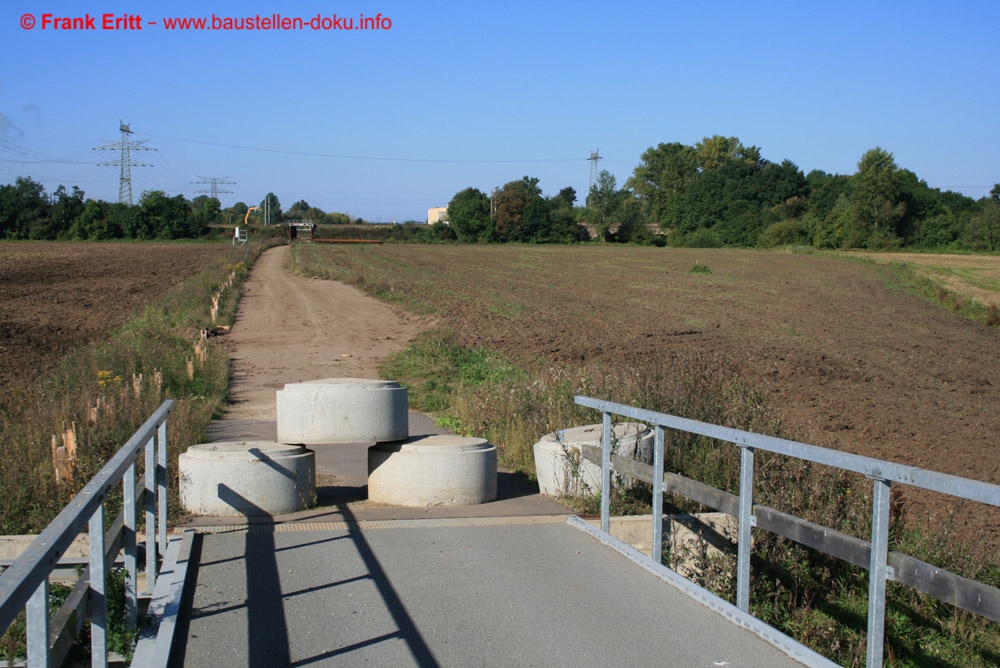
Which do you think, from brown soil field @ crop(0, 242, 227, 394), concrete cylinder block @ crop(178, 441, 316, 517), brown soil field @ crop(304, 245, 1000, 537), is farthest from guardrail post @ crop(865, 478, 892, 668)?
brown soil field @ crop(0, 242, 227, 394)

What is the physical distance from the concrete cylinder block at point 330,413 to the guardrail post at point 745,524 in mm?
3465

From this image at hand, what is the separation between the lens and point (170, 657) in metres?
4.52

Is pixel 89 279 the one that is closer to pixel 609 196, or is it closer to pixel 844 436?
pixel 844 436

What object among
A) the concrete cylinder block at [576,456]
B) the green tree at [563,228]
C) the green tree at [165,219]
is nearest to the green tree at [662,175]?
the green tree at [563,228]

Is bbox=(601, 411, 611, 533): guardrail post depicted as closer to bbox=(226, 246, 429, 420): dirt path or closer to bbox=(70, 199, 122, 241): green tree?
bbox=(226, 246, 429, 420): dirt path

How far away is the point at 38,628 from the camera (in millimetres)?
2738

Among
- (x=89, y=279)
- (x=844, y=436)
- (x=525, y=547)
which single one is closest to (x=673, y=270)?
(x=89, y=279)

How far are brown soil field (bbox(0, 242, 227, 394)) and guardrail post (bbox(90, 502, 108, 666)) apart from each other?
10.9 meters

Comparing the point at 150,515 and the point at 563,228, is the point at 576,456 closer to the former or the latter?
the point at 150,515

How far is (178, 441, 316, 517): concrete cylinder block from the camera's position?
23.3 feet

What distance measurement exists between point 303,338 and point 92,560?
19.0 meters

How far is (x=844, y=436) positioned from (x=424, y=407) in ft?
18.9

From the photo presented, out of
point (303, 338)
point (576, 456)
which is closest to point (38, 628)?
point (576, 456)

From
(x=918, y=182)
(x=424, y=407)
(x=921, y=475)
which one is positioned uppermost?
(x=918, y=182)
